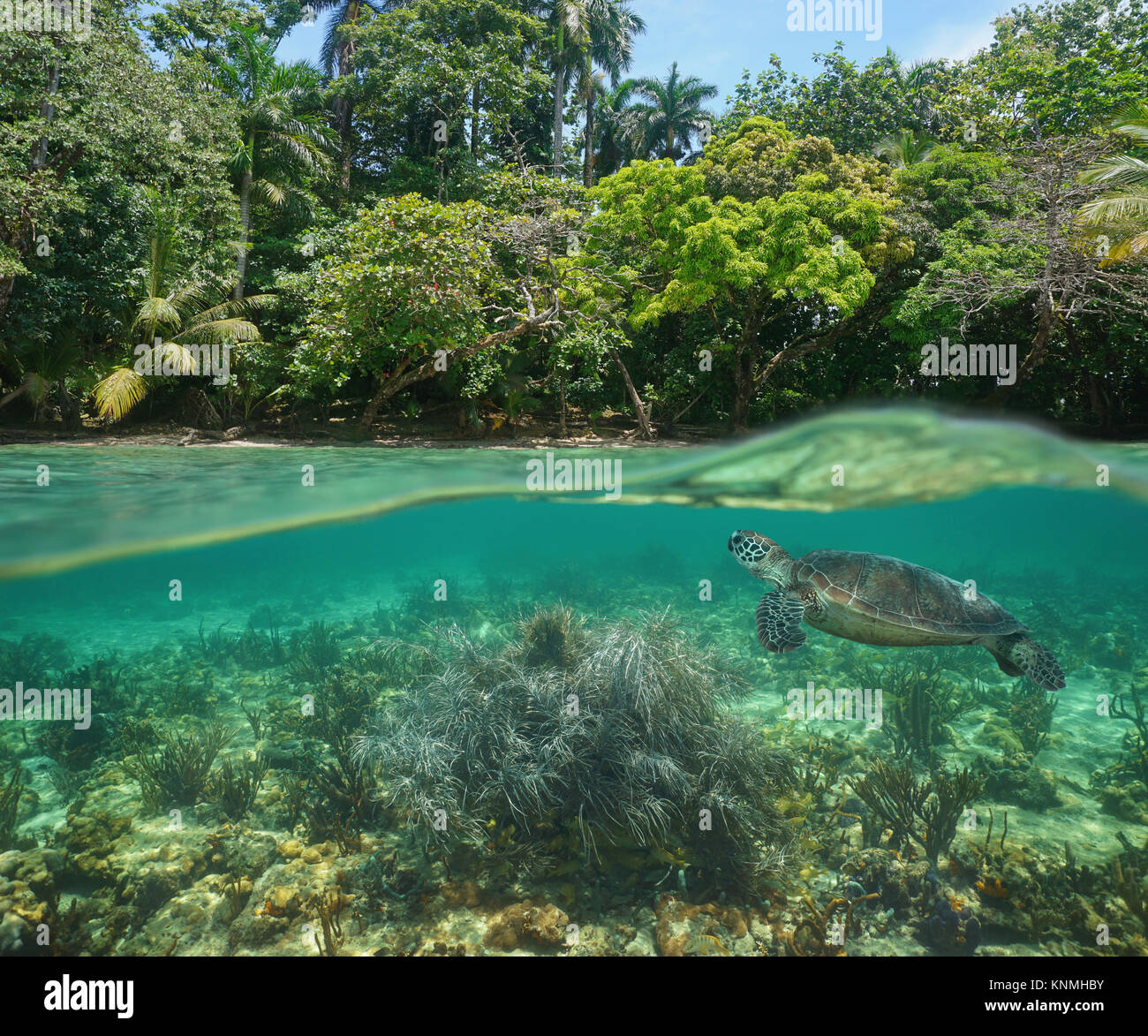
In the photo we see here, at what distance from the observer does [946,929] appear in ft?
16.9

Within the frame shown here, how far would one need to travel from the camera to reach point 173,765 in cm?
735

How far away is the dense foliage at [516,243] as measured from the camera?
1498 centimetres

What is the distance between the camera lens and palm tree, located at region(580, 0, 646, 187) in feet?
96.0

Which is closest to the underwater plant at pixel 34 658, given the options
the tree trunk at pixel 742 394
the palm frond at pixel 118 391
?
the palm frond at pixel 118 391

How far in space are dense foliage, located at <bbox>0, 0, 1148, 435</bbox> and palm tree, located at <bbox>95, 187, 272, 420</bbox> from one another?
0.08 meters

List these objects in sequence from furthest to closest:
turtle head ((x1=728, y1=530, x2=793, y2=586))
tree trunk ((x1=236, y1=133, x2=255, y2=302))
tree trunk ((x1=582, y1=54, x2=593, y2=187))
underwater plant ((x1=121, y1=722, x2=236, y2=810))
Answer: tree trunk ((x1=582, y1=54, x2=593, y2=187)) < tree trunk ((x1=236, y1=133, x2=255, y2=302)) < underwater plant ((x1=121, y1=722, x2=236, y2=810)) < turtle head ((x1=728, y1=530, x2=793, y2=586))

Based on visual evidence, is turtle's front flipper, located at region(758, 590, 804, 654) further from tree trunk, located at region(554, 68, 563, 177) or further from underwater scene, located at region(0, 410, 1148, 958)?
tree trunk, located at region(554, 68, 563, 177)

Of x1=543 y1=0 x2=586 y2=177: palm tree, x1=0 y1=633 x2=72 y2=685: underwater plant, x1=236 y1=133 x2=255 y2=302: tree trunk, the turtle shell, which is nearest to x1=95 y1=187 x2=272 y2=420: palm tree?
x1=236 y1=133 x2=255 y2=302: tree trunk

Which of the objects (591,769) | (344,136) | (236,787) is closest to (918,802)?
(591,769)

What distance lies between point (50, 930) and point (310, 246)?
1685 centimetres

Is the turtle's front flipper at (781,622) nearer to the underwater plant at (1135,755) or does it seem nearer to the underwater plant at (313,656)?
the underwater plant at (1135,755)

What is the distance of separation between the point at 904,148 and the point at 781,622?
23.6 metres
